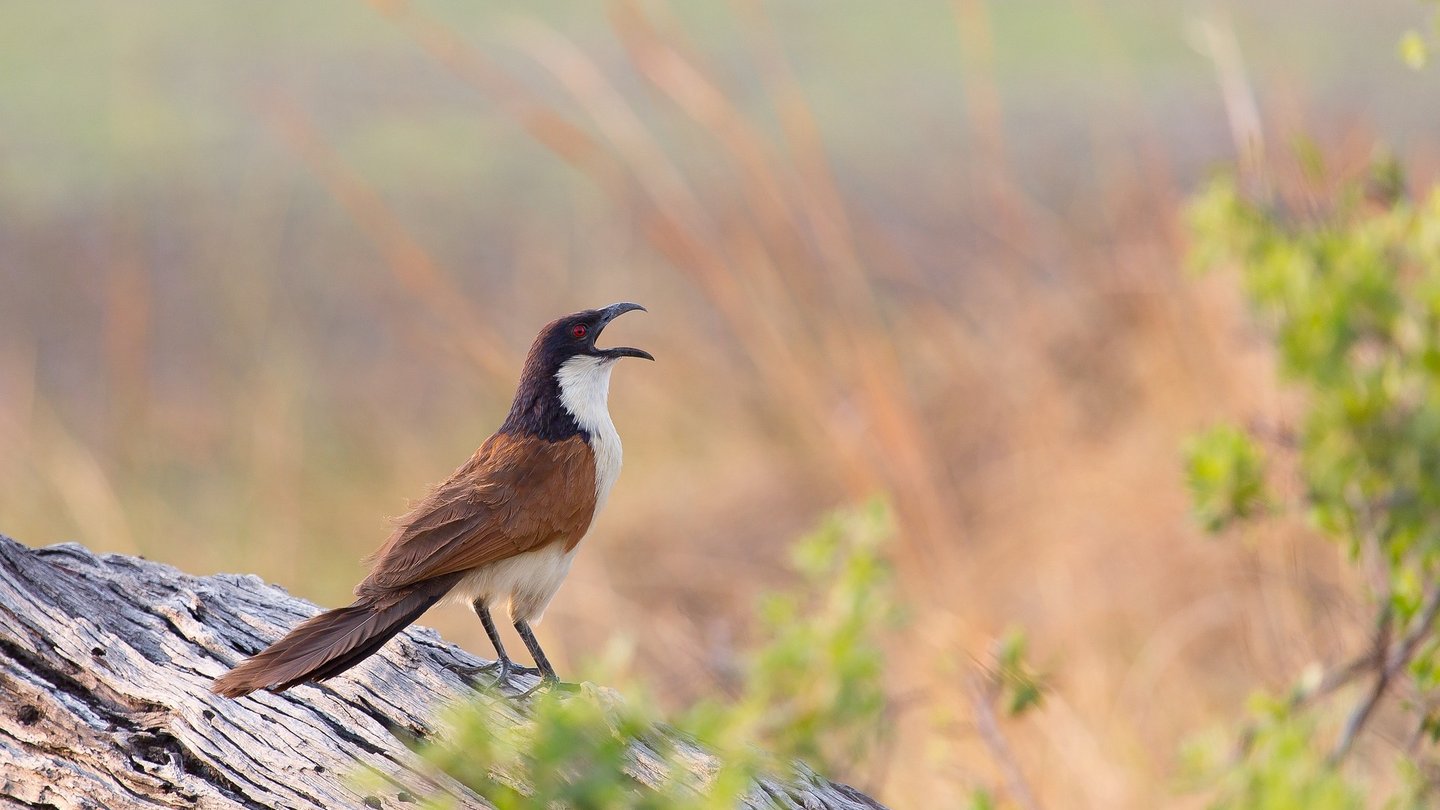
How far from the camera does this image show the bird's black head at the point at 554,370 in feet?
8.84

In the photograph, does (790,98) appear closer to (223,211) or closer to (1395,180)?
(1395,180)

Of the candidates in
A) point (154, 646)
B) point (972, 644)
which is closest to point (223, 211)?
point (972, 644)

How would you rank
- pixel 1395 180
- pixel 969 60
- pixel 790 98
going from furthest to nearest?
1. pixel 969 60
2. pixel 790 98
3. pixel 1395 180

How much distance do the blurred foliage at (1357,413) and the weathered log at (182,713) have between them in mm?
1208

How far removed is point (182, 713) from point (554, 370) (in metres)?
0.93

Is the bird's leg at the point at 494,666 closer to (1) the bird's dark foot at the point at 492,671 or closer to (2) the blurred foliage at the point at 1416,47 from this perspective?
(1) the bird's dark foot at the point at 492,671

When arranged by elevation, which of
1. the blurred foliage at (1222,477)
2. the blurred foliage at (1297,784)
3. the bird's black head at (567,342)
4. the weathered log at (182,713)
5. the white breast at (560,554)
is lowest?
the weathered log at (182,713)

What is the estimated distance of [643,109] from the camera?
15.4 m

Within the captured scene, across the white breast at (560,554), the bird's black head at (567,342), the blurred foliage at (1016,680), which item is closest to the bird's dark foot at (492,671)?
the white breast at (560,554)

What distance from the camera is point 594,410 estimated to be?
276cm

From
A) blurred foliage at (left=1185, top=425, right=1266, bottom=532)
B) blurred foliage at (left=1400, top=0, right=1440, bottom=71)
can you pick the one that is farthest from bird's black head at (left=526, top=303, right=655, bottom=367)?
blurred foliage at (left=1400, top=0, right=1440, bottom=71)

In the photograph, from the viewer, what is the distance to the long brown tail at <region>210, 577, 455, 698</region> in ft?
6.81

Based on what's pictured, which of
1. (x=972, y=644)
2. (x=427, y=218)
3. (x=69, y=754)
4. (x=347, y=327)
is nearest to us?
(x=69, y=754)

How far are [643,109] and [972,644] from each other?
470 inches
